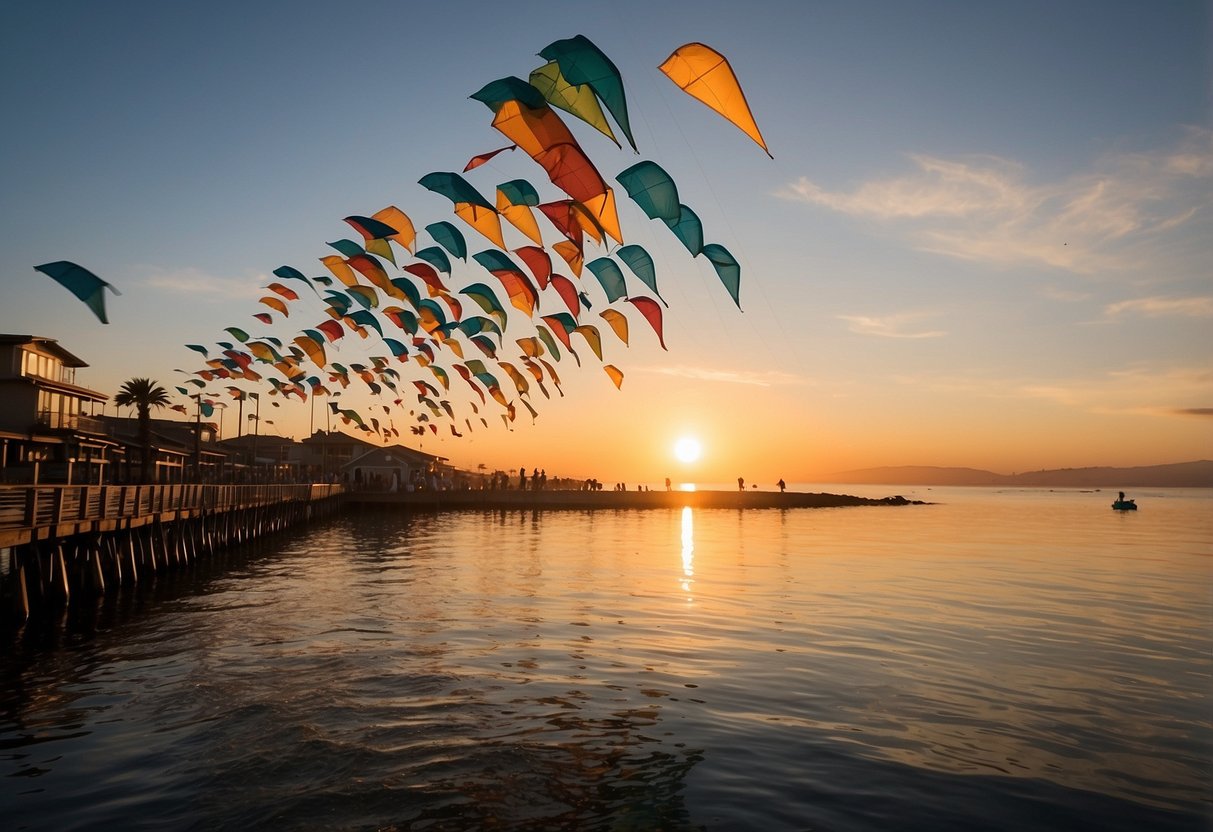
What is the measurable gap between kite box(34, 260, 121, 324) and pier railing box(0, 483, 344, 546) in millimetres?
4099

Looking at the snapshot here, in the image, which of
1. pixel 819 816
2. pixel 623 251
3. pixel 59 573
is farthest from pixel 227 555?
pixel 819 816

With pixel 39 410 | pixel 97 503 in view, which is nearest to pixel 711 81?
pixel 97 503

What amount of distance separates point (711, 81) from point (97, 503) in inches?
664

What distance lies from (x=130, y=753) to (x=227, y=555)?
82.4 ft

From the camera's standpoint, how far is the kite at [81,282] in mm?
12555

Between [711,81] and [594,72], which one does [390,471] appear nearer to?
[594,72]

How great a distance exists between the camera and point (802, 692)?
11484mm

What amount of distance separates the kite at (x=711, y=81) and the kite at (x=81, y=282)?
355 inches

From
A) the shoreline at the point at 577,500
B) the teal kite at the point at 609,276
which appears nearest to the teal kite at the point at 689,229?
the teal kite at the point at 609,276

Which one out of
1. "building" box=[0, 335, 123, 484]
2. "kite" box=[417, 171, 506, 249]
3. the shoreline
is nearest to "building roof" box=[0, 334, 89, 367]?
"building" box=[0, 335, 123, 484]

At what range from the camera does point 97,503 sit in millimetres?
19062

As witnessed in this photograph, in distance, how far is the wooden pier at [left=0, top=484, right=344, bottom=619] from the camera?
15.9 metres

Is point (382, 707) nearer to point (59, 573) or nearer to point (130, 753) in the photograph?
point (130, 753)

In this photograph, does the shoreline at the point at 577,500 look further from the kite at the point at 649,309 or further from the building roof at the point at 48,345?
the kite at the point at 649,309
